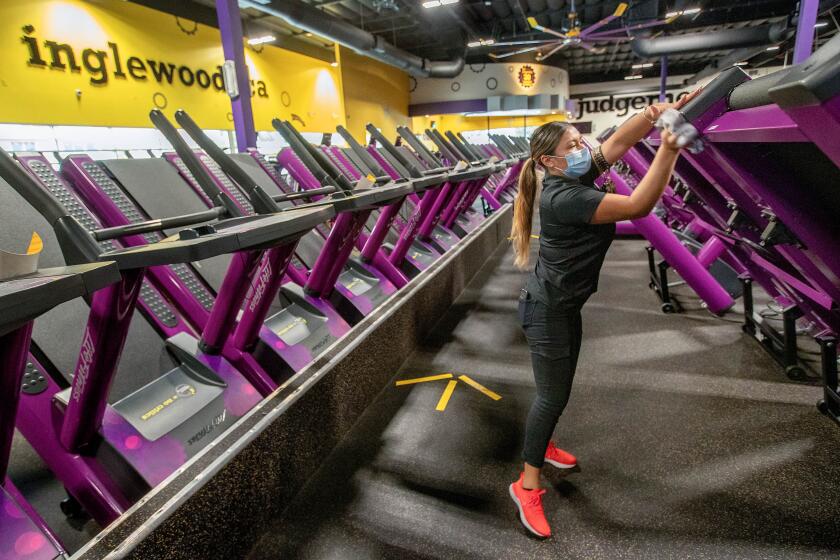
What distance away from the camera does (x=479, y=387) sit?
111 inches

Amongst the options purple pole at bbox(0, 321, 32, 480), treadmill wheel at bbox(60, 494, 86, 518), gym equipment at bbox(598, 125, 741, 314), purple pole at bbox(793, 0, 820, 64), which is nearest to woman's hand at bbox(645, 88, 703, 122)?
gym equipment at bbox(598, 125, 741, 314)

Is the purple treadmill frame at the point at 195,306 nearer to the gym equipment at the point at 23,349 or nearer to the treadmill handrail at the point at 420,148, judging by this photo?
the gym equipment at the point at 23,349

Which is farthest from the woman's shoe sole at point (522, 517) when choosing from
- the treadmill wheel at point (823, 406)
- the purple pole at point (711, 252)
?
the purple pole at point (711, 252)

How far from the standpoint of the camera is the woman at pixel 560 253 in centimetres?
149

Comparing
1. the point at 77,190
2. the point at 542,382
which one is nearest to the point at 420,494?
the point at 542,382

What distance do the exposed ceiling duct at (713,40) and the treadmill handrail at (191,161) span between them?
14892mm

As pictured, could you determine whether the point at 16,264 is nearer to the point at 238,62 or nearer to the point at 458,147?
the point at 238,62

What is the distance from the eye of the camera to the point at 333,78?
503 inches

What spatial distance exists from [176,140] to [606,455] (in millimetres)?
2333

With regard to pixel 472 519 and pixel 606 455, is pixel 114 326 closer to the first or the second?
pixel 472 519

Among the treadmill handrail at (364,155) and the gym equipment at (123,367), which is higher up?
the treadmill handrail at (364,155)

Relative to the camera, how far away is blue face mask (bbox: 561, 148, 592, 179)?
1.52 meters

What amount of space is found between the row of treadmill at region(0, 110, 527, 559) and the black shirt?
831 millimetres

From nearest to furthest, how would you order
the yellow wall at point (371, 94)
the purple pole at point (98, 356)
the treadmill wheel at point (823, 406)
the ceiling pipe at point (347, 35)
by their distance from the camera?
1. the purple pole at point (98, 356)
2. the treadmill wheel at point (823, 406)
3. the ceiling pipe at point (347, 35)
4. the yellow wall at point (371, 94)
